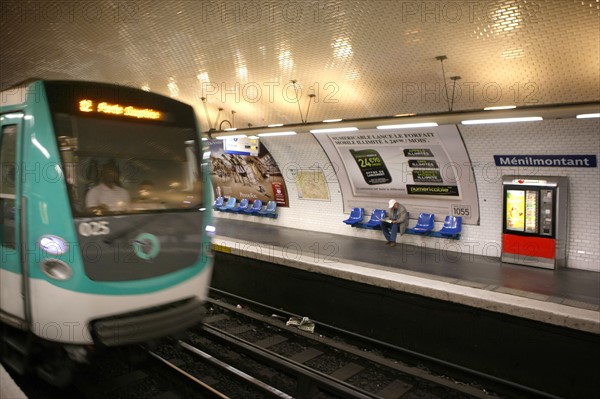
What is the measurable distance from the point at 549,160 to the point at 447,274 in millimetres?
3595

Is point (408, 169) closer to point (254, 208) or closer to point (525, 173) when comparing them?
point (525, 173)

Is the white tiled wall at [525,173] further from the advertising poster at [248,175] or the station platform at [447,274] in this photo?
the advertising poster at [248,175]

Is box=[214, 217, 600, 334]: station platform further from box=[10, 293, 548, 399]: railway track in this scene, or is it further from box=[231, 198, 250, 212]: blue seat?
box=[231, 198, 250, 212]: blue seat

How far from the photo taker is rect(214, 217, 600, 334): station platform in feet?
15.8

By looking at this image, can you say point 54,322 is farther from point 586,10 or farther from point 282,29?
point 586,10

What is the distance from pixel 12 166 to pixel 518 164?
30.8 feet

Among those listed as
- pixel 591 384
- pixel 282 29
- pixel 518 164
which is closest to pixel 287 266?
pixel 282 29

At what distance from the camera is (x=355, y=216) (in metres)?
12.9

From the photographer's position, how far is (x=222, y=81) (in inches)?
393

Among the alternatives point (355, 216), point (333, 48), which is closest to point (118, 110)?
point (333, 48)

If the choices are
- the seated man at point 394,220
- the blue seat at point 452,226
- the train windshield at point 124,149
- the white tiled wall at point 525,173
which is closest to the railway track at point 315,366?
the train windshield at point 124,149

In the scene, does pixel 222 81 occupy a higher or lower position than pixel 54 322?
higher

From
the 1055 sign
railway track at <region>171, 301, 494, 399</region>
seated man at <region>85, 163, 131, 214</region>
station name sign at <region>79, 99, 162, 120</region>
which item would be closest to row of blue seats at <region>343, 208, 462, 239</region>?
the 1055 sign

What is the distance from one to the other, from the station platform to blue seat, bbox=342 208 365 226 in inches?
20.5
